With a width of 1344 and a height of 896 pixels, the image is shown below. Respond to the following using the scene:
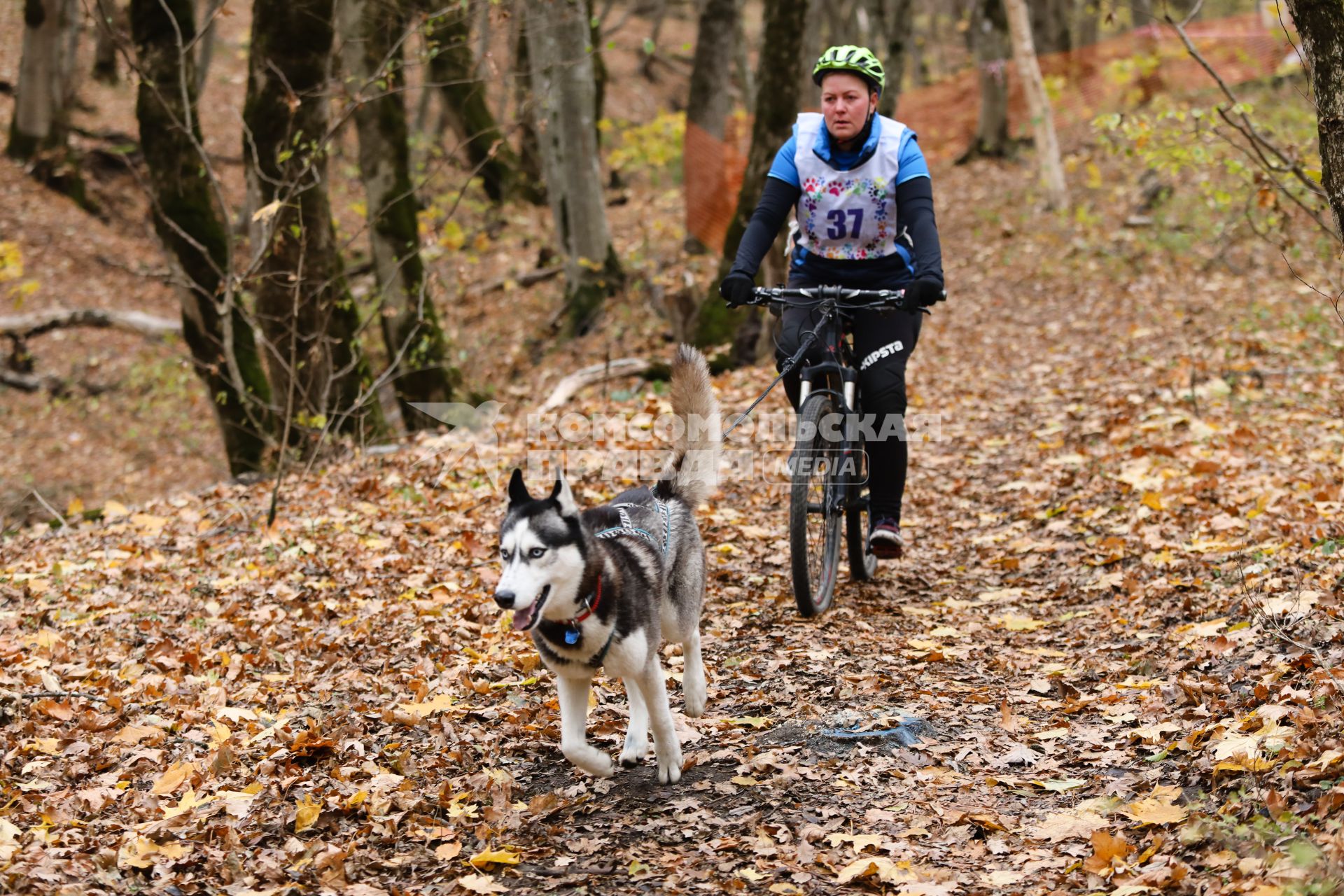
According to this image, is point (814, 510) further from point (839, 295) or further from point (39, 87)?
point (39, 87)

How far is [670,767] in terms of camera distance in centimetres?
422

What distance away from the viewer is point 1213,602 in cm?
545

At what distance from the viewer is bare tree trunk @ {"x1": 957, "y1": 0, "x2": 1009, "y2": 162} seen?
22016 millimetres

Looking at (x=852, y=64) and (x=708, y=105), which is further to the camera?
(x=708, y=105)

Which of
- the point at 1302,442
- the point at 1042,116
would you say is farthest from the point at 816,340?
the point at 1042,116

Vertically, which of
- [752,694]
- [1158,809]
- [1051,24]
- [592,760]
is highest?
[1051,24]

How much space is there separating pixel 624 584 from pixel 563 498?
41 centimetres

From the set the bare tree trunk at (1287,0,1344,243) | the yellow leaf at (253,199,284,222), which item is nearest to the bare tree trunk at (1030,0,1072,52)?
the yellow leaf at (253,199,284,222)

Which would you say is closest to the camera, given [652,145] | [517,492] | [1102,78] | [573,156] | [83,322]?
[517,492]

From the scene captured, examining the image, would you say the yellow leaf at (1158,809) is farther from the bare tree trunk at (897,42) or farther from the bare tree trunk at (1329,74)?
the bare tree trunk at (897,42)

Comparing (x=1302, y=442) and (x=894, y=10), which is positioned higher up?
(x=894, y=10)

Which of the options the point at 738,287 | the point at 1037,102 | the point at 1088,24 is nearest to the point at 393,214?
the point at 738,287

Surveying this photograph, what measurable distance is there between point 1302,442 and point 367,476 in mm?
7157

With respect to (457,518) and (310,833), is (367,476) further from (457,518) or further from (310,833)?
(310,833)
